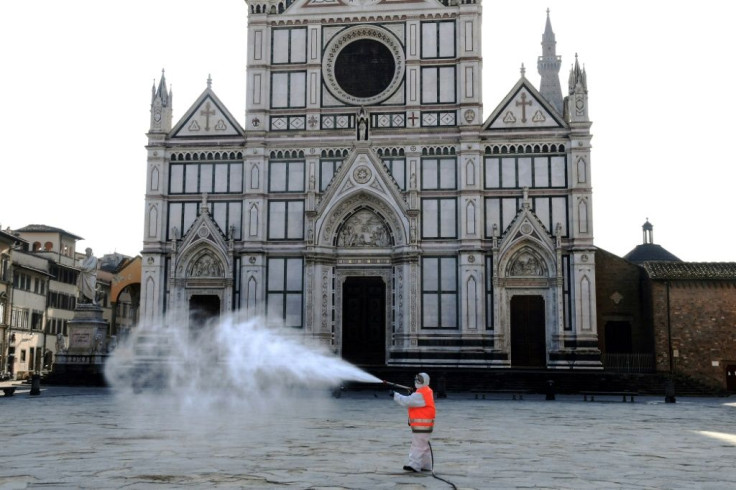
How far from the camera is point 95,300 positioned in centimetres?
4150

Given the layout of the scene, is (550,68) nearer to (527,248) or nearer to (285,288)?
(527,248)

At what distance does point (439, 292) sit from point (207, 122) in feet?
49.8

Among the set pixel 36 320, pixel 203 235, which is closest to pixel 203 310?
pixel 203 235

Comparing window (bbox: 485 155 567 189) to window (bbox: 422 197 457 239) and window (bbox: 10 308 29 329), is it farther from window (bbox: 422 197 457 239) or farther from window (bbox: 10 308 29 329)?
window (bbox: 10 308 29 329)

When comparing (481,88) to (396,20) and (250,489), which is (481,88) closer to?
(396,20)

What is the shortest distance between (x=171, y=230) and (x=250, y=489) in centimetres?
3287

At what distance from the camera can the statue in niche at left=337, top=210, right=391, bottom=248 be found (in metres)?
41.4

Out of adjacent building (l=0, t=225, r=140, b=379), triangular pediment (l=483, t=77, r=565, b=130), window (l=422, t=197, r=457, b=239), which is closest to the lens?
window (l=422, t=197, r=457, b=239)

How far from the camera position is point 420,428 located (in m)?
12.4

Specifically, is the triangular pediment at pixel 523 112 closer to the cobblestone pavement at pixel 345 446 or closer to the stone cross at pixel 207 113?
the stone cross at pixel 207 113

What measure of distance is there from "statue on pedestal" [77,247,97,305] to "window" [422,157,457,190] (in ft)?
57.2

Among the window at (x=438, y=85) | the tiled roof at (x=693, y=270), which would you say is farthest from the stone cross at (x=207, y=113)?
the tiled roof at (x=693, y=270)

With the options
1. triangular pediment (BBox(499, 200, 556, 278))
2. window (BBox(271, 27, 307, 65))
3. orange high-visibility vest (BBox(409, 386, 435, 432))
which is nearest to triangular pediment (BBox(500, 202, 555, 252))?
triangular pediment (BBox(499, 200, 556, 278))

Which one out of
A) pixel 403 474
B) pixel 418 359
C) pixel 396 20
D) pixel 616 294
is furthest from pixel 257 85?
pixel 403 474
